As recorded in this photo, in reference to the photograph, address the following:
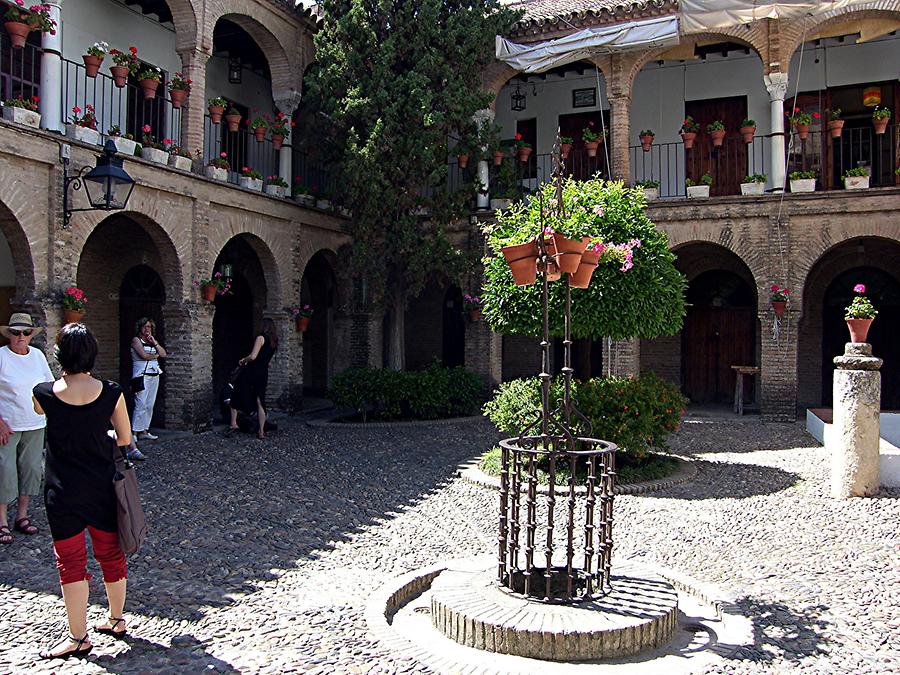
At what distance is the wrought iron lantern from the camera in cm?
894

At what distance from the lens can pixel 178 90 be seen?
1152cm

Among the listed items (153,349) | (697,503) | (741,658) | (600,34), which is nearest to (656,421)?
(697,503)

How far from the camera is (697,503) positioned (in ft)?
23.8

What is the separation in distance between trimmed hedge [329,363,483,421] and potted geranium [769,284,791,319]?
5.61m

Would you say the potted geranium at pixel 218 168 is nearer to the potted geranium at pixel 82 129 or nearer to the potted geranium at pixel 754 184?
the potted geranium at pixel 82 129

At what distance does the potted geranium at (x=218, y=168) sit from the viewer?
12039mm

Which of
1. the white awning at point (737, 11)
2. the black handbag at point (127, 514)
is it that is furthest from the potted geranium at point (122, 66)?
the white awning at point (737, 11)

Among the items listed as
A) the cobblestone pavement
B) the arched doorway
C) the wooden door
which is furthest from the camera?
the wooden door

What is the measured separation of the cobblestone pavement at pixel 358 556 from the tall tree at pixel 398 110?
16.7ft

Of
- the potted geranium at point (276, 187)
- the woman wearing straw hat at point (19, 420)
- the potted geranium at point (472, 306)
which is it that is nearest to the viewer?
the woman wearing straw hat at point (19, 420)

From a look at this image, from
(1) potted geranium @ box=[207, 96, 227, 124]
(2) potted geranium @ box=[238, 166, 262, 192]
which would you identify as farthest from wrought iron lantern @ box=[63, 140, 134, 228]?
(2) potted geranium @ box=[238, 166, 262, 192]

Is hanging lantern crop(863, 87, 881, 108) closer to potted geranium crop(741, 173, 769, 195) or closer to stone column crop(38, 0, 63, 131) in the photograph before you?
potted geranium crop(741, 173, 769, 195)

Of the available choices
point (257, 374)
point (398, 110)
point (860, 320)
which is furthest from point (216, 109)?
point (860, 320)

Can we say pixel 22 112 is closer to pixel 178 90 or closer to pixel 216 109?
pixel 178 90
